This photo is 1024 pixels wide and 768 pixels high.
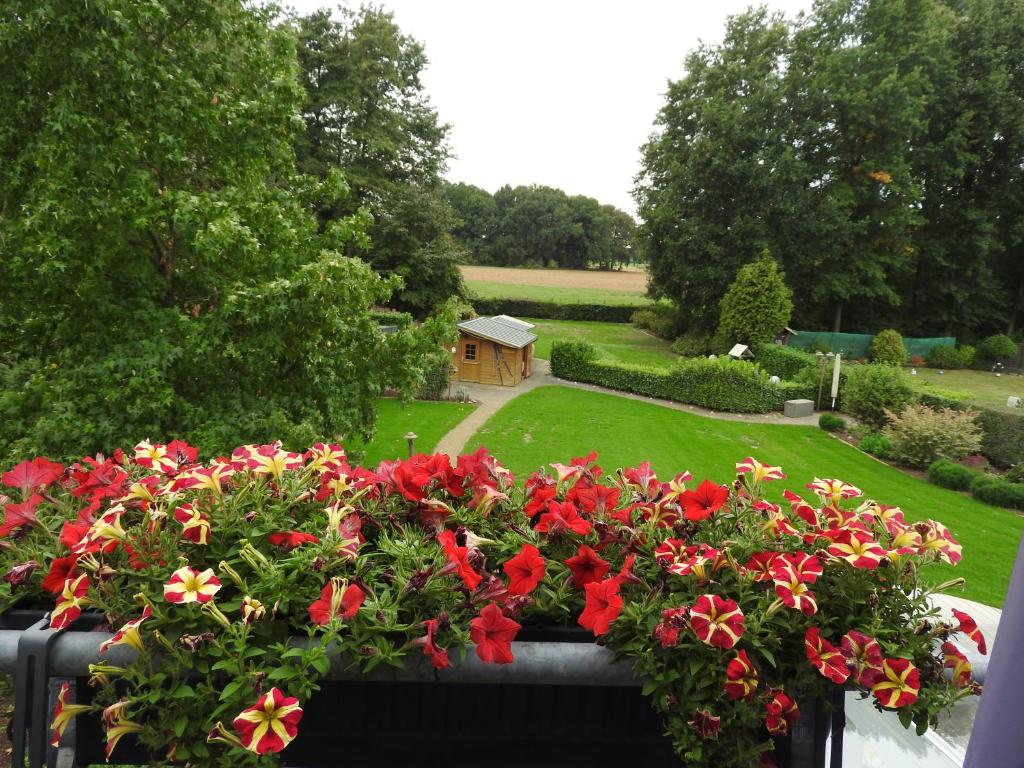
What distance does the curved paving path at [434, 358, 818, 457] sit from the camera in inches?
602

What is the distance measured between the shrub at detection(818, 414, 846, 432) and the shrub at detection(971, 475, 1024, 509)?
461cm

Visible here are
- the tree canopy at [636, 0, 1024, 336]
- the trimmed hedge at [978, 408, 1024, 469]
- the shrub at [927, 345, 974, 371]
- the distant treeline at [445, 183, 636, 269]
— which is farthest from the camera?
the distant treeline at [445, 183, 636, 269]

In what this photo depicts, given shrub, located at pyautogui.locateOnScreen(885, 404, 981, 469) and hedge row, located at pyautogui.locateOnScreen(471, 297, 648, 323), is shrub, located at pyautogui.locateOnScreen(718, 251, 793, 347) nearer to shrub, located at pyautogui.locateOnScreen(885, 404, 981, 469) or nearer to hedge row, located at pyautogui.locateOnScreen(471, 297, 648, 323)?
shrub, located at pyautogui.locateOnScreen(885, 404, 981, 469)

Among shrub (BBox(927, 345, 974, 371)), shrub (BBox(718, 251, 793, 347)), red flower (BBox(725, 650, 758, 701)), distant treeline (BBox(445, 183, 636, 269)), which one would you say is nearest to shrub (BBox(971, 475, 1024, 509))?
shrub (BBox(718, 251, 793, 347))

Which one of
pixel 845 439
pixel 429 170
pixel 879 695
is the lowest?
pixel 845 439

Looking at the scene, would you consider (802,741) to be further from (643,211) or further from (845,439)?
(643,211)

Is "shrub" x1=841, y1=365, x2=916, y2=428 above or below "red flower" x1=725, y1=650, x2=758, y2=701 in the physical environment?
below

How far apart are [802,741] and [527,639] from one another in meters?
0.60

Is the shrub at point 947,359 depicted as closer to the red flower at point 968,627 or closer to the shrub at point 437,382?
the shrub at point 437,382

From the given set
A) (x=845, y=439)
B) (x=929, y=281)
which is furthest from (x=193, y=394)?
(x=929, y=281)

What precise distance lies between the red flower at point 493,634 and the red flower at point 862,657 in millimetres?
633

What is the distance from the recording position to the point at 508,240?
235ft

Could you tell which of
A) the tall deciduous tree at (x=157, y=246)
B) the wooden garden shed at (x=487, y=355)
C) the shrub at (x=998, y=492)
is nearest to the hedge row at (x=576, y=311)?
the wooden garden shed at (x=487, y=355)

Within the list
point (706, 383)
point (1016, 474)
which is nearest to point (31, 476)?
point (1016, 474)
